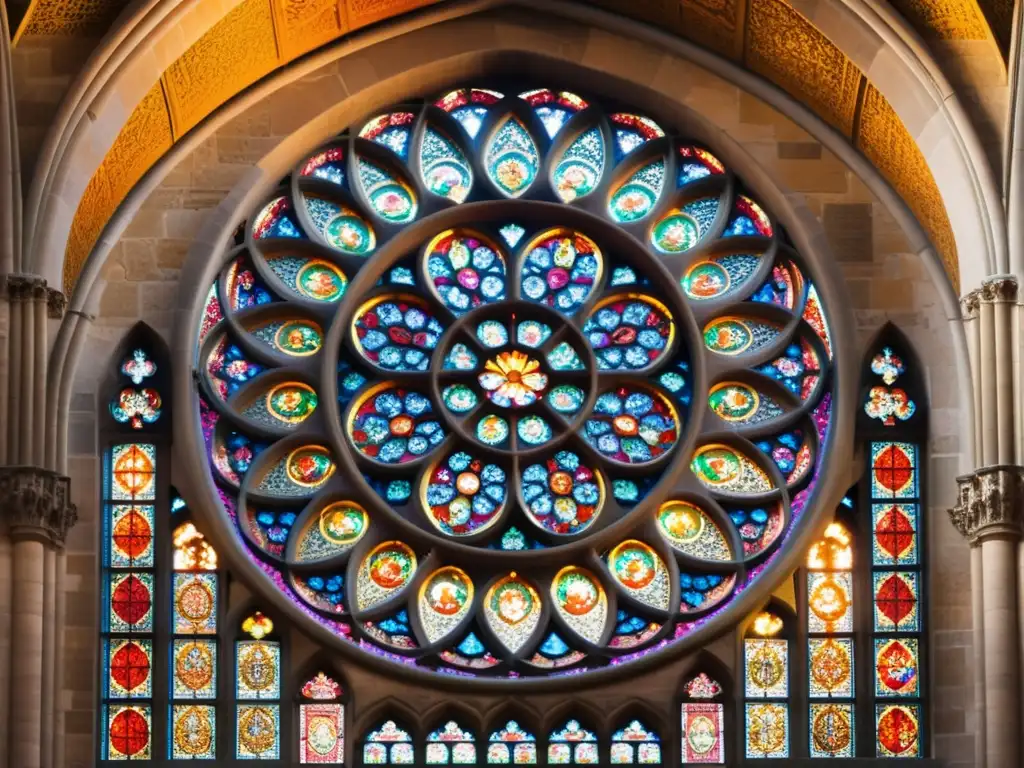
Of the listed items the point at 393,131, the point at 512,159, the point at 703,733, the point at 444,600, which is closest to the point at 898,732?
the point at 703,733

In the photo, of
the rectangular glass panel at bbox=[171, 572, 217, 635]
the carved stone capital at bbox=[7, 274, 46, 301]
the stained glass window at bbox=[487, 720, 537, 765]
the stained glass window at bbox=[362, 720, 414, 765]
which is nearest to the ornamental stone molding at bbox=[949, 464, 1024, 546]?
the stained glass window at bbox=[487, 720, 537, 765]

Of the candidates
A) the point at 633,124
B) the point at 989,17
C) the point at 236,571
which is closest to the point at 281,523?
the point at 236,571

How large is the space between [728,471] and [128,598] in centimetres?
452

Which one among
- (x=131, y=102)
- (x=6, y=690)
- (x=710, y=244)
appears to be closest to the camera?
(x=6, y=690)

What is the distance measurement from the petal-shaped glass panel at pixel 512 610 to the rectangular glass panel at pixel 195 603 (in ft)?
6.46

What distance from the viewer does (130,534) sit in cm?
2609

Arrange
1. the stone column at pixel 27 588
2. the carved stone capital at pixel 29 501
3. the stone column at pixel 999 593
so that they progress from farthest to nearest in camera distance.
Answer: the stone column at pixel 999 593 → the carved stone capital at pixel 29 501 → the stone column at pixel 27 588

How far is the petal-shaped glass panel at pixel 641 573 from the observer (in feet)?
86.0

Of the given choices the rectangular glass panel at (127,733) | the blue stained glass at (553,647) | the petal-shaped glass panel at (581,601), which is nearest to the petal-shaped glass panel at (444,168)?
the petal-shaped glass panel at (581,601)

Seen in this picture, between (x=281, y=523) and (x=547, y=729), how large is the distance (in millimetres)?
2526

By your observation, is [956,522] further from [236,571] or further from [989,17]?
[236,571]

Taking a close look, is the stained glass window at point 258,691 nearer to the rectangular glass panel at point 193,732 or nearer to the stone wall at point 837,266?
the rectangular glass panel at point 193,732

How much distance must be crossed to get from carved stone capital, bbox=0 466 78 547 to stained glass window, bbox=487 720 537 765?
359cm

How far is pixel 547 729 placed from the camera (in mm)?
25641
